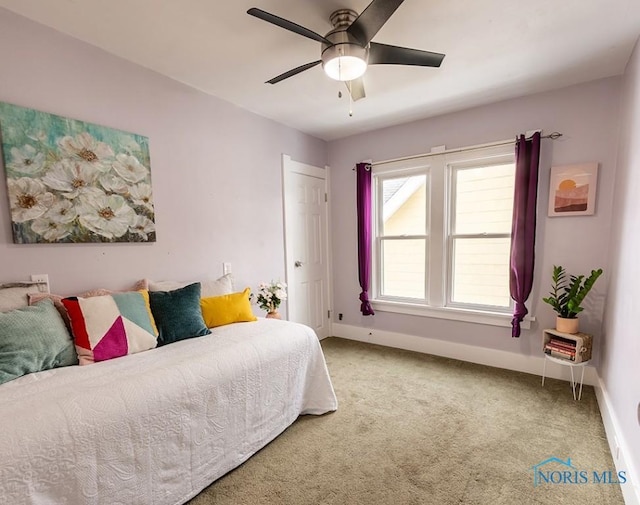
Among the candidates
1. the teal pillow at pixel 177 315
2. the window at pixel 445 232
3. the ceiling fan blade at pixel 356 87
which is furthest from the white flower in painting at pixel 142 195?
the window at pixel 445 232

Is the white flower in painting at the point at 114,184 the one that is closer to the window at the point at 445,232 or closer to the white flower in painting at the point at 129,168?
the white flower in painting at the point at 129,168

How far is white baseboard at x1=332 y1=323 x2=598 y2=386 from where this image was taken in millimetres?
2699

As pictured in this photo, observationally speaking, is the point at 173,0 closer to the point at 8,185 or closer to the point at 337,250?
the point at 8,185

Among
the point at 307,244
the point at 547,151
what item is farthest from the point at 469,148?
the point at 307,244

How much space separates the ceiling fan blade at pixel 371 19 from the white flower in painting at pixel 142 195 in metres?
1.68

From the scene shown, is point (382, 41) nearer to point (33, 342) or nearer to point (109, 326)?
point (109, 326)

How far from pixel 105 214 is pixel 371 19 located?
6.35ft

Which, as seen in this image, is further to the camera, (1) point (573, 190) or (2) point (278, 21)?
(1) point (573, 190)

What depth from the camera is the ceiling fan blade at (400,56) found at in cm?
163

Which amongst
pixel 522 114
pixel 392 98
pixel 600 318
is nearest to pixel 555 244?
pixel 600 318

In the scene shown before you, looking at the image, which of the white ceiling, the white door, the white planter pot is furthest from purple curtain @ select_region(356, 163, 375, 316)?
the white planter pot

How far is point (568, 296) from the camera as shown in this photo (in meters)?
2.47

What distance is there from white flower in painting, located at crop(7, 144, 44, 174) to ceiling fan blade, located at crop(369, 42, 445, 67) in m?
1.96

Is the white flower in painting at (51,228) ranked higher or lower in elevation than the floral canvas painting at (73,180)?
lower
